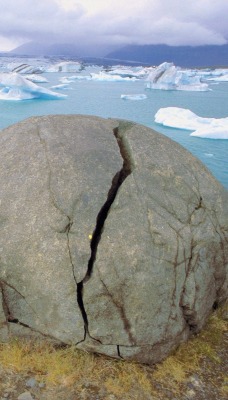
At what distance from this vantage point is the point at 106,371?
437 cm

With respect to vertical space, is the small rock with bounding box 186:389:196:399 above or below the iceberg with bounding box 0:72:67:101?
below

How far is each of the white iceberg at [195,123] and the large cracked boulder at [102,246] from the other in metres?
19.7

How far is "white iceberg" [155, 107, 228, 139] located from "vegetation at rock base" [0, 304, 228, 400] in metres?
20.4

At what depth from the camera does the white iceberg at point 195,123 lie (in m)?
23.8

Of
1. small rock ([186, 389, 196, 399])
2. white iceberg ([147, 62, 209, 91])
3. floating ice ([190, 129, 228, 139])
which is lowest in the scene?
small rock ([186, 389, 196, 399])

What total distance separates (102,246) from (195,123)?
24238mm

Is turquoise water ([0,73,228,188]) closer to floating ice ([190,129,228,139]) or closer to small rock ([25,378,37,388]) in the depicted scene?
floating ice ([190,129,228,139])

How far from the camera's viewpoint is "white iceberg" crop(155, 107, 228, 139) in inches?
937

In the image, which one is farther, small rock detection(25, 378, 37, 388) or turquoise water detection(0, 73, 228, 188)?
turquoise water detection(0, 73, 228, 188)

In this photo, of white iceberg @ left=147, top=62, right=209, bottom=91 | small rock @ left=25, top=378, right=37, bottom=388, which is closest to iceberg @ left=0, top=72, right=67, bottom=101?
white iceberg @ left=147, top=62, right=209, bottom=91

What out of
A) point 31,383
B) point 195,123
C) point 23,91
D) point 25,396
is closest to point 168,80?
point 23,91

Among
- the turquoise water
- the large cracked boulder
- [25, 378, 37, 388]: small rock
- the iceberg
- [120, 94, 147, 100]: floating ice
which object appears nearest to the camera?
[25, 378, 37, 388]: small rock

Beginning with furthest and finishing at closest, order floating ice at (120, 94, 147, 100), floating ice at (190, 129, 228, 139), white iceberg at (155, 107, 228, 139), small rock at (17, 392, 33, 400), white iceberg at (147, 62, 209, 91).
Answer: white iceberg at (147, 62, 209, 91) < floating ice at (120, 94, 147, 100) < white iceberg at (155, 107, 228, 139) < floating ice at (190, 129, 228, 139) < small rock at (17, 392, 33, 400)

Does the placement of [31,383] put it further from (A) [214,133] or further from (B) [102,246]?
(A) [214,133]
